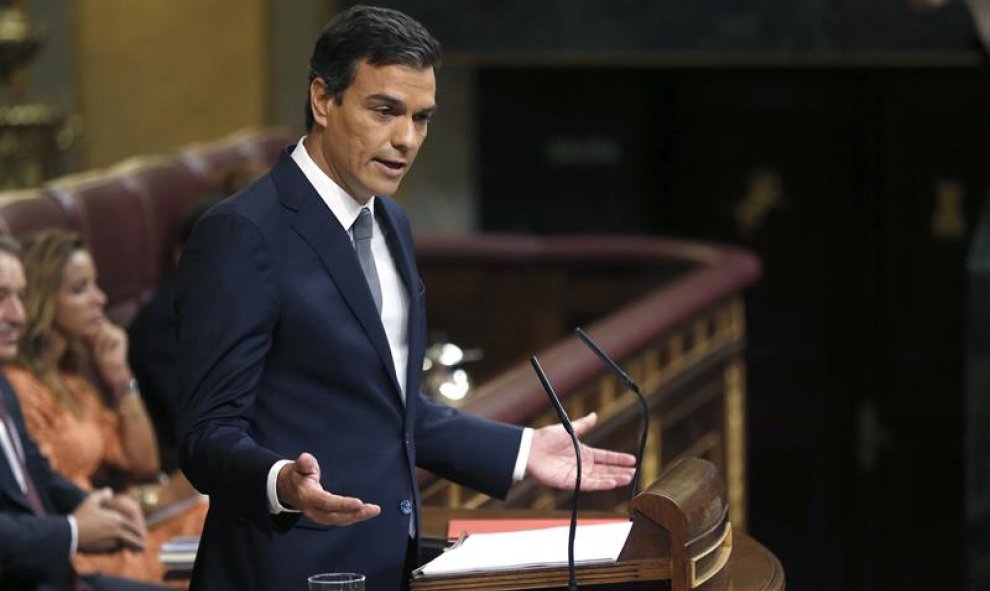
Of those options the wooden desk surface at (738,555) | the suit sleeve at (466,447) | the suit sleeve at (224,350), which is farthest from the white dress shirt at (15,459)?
the suit sleeve at (224,350)

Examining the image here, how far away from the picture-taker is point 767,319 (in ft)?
29.7

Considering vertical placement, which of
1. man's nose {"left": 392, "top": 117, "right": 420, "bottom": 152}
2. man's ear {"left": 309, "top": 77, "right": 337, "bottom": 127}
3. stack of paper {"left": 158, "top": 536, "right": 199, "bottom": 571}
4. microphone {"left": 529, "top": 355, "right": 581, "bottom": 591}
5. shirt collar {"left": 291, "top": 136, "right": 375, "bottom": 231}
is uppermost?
man's ear {"left": 309, "top": 77, "right": 337, "bottom": 127}

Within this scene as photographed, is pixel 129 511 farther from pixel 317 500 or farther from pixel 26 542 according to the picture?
pixel 317 500

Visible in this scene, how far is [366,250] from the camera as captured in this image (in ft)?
7.93

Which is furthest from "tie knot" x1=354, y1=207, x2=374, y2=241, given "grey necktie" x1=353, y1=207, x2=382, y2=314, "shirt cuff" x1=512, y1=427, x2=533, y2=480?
"shirt cuff" x1=512, y1=427, x2=533, y2=480

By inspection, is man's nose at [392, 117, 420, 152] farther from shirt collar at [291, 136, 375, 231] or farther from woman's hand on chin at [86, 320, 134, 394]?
woman's hand on chin at [86, 320, 134, 394]

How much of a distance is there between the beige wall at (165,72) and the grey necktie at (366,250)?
20.3ft

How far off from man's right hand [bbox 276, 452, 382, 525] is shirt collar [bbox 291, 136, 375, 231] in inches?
13.7

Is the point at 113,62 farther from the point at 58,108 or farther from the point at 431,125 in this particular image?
the point at 431,125

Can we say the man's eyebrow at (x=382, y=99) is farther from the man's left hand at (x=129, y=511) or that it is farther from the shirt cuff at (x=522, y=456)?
the man's left hand at (x=129, y=511)

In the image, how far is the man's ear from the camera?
234cm

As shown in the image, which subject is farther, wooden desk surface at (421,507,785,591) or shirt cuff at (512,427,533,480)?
shirt cuff at (512,427,533,480)

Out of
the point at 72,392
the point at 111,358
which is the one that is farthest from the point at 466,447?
the point at 111,358

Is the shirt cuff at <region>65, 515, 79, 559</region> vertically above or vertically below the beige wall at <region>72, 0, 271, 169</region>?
above
